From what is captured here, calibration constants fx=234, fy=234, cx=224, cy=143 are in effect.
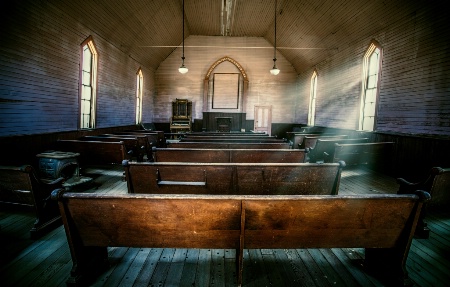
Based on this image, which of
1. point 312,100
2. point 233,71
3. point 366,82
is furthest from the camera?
point 233,71

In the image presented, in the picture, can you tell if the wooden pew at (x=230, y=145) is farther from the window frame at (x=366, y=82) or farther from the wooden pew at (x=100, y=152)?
the window frame at (x=366, y=82)

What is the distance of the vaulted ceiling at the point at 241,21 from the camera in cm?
664

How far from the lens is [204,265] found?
2.29 meters

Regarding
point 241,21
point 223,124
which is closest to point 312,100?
point 223,124

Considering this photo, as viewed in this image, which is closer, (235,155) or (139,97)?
(235,155)

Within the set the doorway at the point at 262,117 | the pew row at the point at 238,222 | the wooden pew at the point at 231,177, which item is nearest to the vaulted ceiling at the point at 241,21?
the doorway at the point at 262,117

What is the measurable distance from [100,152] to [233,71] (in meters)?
10.8

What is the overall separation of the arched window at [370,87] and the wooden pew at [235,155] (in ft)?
15.2

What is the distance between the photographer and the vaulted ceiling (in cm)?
664

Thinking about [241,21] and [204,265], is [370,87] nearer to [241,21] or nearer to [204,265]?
[241,21]

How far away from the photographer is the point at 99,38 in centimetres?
773

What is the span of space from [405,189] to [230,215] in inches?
106

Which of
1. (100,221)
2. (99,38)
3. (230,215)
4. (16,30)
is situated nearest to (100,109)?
(99,38)

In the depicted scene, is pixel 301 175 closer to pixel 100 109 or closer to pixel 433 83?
pixel 433 83
